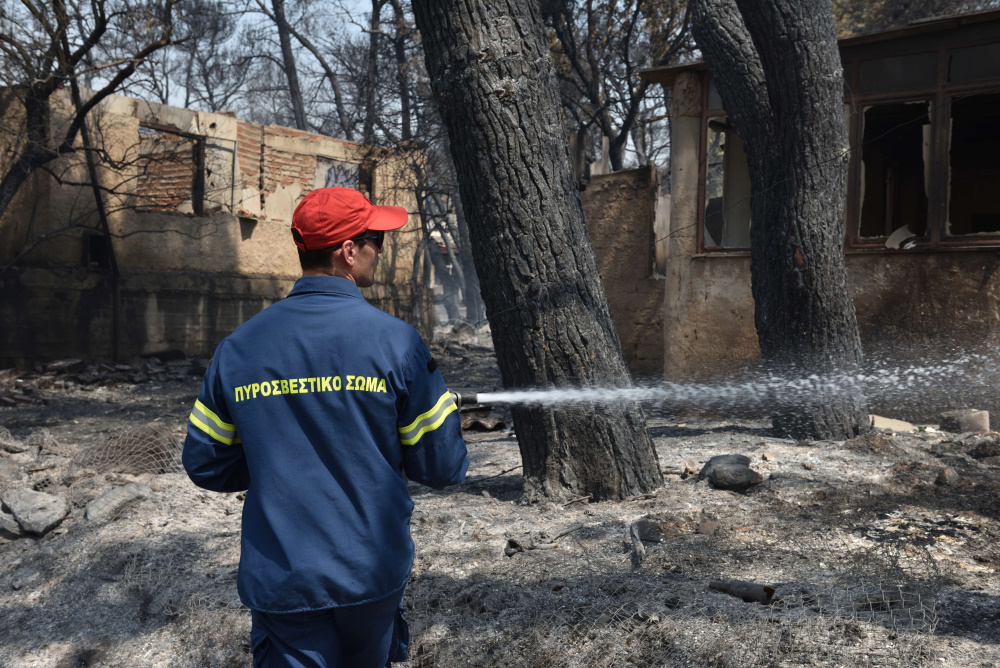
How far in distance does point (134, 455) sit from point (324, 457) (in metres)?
4.72

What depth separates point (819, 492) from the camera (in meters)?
4.65

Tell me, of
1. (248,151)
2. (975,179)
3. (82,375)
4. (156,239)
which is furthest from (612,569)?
(248,151)

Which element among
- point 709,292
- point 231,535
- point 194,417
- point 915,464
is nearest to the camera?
point 194,417

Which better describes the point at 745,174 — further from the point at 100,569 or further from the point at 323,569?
the point at 323,569

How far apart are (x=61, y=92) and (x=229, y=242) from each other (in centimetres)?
357

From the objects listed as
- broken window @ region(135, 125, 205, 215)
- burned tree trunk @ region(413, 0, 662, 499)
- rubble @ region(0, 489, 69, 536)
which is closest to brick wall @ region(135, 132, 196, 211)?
broken window @ region(135, 125, 205, 215)

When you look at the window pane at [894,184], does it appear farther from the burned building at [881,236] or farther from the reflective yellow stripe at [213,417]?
the reflective yellow stripe at [213,417]

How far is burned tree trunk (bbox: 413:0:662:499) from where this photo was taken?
4.33 m

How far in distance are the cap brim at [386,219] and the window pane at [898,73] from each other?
7444mm

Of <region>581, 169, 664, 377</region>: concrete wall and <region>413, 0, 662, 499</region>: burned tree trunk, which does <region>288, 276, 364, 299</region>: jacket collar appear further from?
<region>581, 169, 664, 377</region>: concrete wall

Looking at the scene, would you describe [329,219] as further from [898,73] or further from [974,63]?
[974,63]

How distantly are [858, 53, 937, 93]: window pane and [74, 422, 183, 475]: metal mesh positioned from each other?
7.63 meters

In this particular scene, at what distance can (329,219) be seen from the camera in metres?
2.09

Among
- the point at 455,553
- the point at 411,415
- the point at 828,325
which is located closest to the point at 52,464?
the point at 455,553
